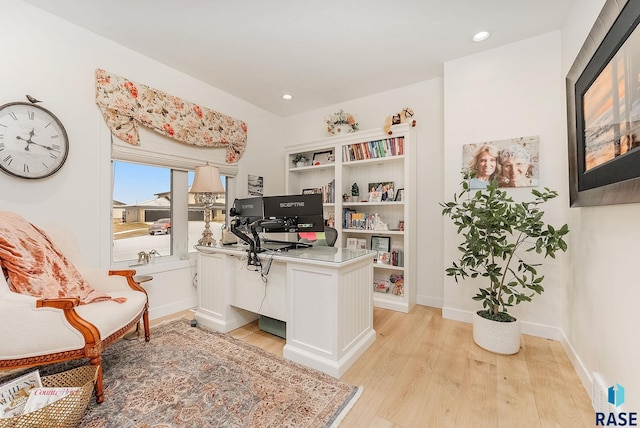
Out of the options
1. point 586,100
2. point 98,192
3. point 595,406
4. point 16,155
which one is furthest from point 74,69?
point 595,406

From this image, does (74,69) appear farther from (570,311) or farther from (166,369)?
(570,311)

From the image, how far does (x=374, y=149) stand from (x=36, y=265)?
3.04 meters

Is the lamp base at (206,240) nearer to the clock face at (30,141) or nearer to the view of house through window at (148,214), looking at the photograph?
the view of house through window at (148,214)

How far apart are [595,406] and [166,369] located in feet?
8.25

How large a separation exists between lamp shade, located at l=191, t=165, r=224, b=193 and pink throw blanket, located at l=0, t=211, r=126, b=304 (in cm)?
116

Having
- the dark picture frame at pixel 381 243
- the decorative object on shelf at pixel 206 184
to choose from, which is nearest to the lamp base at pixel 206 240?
the decorative object on shelf at pixel 206 184

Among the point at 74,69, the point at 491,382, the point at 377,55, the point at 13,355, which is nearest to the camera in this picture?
the point at 13,355

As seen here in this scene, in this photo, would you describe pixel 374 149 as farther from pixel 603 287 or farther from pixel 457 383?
pixel 457 383

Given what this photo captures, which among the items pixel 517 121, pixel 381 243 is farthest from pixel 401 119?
pixel 381 243

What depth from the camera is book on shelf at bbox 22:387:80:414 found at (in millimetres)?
1210

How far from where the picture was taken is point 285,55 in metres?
2.56

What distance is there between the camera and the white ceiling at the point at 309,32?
194 centimetres

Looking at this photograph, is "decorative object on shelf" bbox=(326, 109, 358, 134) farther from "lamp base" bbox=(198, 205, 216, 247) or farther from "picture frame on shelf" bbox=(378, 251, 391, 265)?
"lamp base" bbox=(198, 205, 216, 247)

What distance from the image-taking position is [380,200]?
3.18 m
